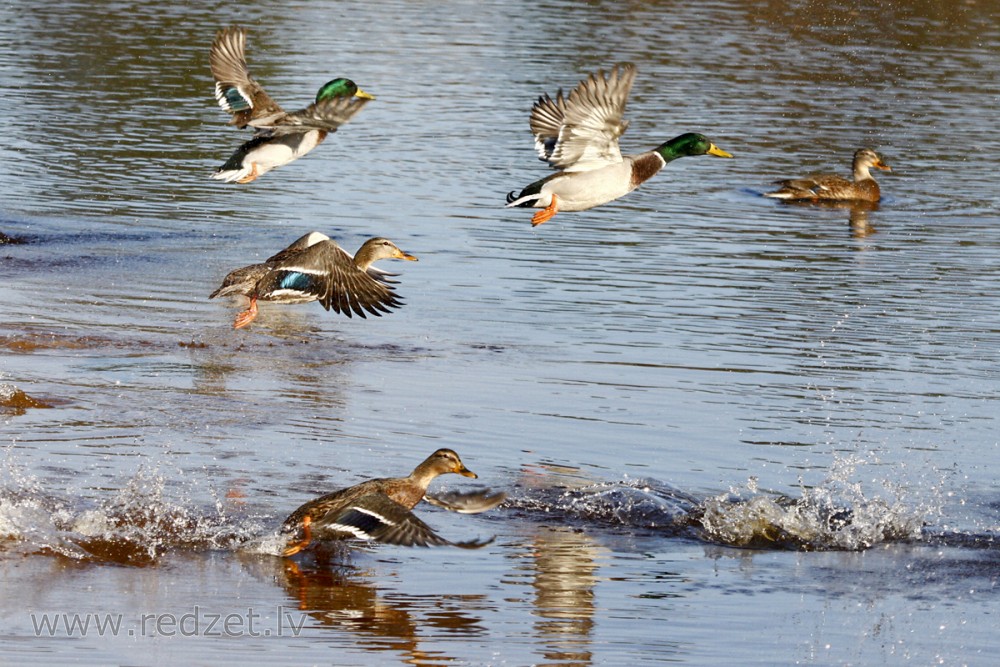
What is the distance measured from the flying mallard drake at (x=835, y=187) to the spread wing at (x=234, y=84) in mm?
6769

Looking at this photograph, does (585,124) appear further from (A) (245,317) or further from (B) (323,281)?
(A) (245,317)

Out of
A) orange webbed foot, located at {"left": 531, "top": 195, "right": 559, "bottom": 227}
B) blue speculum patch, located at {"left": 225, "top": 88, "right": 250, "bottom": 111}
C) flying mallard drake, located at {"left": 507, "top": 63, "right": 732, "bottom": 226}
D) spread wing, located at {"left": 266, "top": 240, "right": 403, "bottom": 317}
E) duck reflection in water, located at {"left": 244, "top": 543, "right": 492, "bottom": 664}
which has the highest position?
blue speculum patch, located at {"left": 225, "top": 88, "right": 250, "bottom": 111}

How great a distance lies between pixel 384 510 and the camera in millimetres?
7359

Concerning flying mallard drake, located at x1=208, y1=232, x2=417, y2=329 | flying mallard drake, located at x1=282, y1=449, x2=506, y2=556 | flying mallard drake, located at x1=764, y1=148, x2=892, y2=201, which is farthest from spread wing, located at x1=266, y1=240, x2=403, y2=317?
flying mallard drake, located at x1=764, y1=148, x2=892, y2=201

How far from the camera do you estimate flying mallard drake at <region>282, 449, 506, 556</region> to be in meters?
7.20

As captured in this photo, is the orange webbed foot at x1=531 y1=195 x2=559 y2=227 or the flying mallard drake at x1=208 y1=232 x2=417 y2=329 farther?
the orange webbed foot at x1=531 y1=195 x2=559 y2=227

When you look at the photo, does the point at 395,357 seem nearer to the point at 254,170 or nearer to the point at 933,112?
the point at 254,170

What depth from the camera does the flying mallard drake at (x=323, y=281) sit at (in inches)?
394

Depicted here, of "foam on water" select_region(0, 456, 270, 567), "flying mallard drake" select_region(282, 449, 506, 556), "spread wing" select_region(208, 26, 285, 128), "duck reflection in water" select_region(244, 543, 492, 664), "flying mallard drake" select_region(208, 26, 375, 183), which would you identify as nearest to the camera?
"duck reflection in water" select_region(244, 543, 492, 664)

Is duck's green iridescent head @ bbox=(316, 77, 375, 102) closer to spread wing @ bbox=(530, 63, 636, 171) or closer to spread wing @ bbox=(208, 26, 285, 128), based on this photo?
spread wing @ bbox=(208, 26, 285, 128)

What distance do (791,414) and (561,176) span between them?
6.86 feet

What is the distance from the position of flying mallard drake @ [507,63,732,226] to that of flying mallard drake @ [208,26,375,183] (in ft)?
4.19

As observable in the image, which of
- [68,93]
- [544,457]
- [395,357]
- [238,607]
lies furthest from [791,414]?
[68,93]

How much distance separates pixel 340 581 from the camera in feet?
25.0
